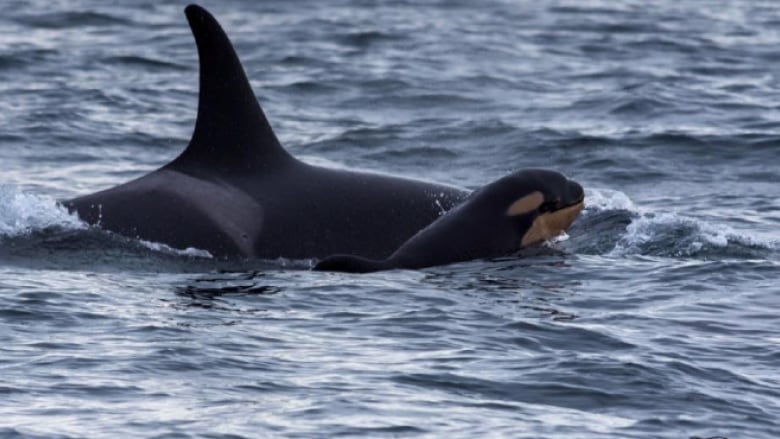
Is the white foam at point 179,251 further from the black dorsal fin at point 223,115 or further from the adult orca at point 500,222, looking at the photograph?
the adult orca at point 500,222

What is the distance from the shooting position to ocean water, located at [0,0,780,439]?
11500 mm

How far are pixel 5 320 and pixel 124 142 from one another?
1124 centimetres

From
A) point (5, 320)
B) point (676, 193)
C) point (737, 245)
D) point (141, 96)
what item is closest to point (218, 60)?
point (5, 320)

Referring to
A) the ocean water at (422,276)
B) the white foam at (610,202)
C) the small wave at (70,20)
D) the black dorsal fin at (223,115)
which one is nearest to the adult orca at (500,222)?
the ocean water at (422,276)

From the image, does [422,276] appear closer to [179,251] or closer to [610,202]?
[179,251]

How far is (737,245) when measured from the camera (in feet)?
56.1

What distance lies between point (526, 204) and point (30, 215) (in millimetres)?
4847

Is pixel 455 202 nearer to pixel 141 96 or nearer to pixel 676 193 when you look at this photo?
pixel 676 193

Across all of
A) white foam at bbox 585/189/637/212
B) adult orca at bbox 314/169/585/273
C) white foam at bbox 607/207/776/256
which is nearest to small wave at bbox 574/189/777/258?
white foam at bbox 607/207/776/256

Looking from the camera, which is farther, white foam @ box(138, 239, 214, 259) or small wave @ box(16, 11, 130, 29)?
small wave @ box(16, 11, 130, 29)

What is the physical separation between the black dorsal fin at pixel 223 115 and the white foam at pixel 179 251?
0.95 meters

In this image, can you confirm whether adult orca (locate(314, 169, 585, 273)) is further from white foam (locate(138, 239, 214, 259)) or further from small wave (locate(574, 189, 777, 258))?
white foam (locate(138, 239, 214, 259))

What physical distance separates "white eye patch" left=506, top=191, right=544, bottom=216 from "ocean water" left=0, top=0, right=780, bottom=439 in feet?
1.54

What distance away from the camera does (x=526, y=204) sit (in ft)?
54.9
